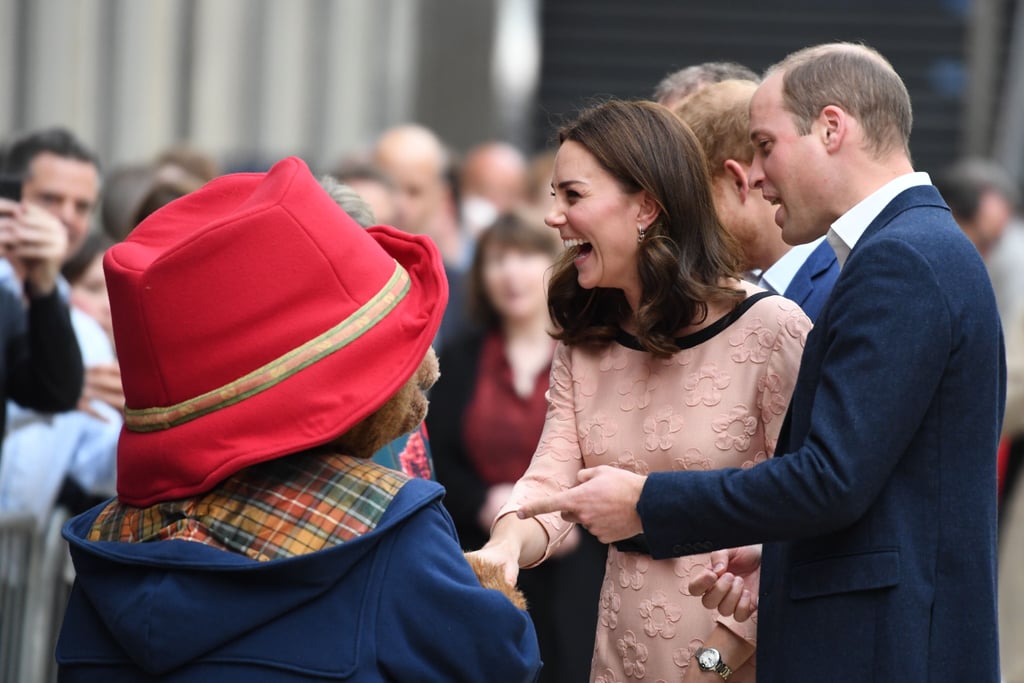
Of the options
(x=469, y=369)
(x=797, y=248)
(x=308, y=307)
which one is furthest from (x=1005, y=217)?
(x=308, y=307)

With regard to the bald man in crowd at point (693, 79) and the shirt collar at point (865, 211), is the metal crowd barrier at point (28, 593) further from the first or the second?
the shirt collar at point (865, 211)

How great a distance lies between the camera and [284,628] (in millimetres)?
2508

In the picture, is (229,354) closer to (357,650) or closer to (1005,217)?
(357,650)

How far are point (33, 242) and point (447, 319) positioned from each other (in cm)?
332

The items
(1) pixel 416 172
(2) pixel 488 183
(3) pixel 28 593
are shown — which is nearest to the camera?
(3) pixel 28 593

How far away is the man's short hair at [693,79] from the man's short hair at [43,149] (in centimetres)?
221

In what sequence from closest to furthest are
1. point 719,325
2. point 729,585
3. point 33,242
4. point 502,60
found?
point 729,585 < point 719,325 < point 33,242 < point 502,60

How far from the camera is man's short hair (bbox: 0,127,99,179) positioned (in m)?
5.29

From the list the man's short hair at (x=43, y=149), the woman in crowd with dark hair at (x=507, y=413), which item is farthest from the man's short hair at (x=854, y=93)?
the woman in crowd with dark hair at (x=507, y=413)

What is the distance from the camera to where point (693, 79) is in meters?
3.98

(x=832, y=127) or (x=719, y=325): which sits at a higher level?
(x=832, y=127)

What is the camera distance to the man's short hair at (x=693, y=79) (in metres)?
3.94

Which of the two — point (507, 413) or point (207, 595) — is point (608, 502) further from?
point (507, 413)

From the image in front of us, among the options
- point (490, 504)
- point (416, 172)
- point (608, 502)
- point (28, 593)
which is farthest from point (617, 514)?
point (416, 172)
